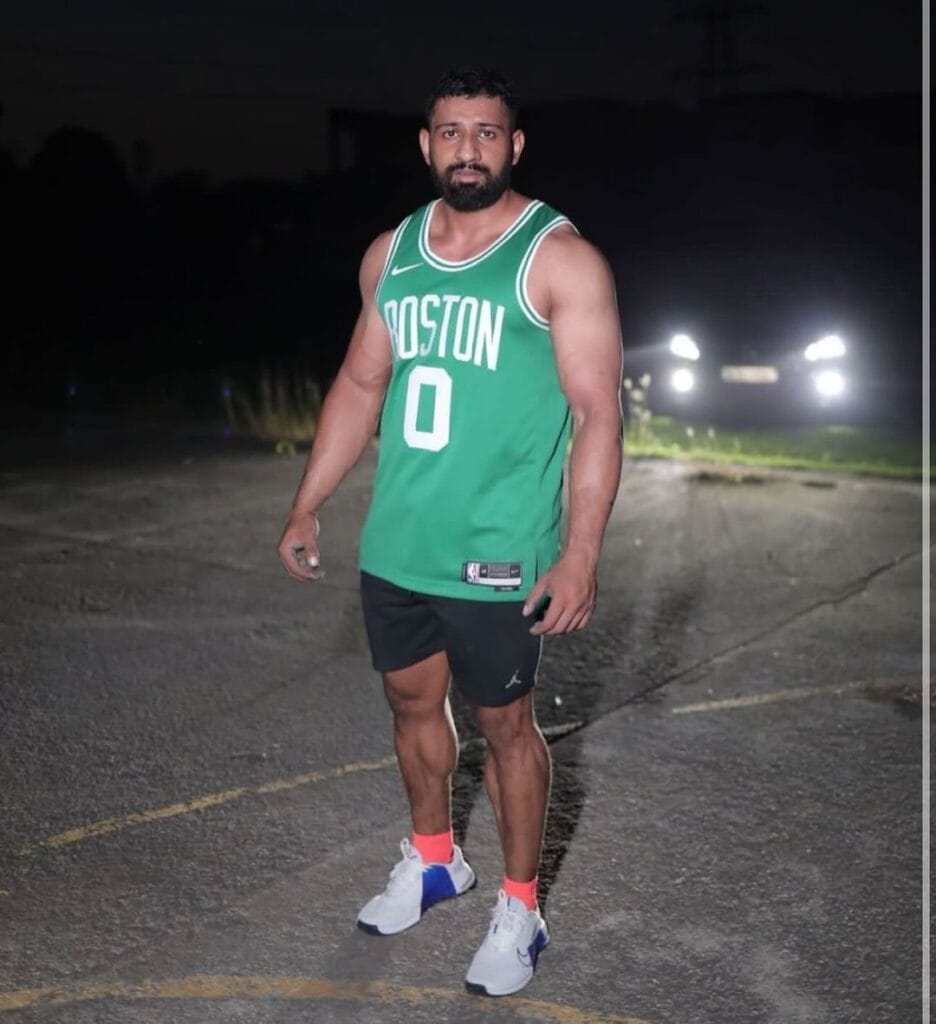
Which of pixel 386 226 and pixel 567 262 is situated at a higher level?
pixel 386 226

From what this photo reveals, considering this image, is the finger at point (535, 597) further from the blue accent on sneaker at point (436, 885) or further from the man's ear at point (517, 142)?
the man's ear at point (517, 142)

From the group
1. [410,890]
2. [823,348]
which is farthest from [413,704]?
[823,348]

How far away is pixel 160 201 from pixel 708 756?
27.7 meters

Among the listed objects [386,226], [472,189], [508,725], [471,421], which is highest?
[386,226]

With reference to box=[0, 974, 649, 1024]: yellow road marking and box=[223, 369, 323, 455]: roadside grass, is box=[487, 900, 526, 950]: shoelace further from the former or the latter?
box=[223, 369, 323, 455]: roadside grass

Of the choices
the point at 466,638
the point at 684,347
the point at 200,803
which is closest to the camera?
the point at 466,638

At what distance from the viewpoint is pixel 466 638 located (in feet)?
10.9

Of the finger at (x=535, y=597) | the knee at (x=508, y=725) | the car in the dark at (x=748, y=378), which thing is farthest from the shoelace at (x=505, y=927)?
the car in the dark at (x=748, y=378)

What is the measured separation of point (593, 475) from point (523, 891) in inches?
42.0

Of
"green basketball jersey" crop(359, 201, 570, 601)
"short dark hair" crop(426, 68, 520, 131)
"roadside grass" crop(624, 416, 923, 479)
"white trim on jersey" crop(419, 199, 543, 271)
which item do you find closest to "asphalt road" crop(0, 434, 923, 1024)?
"green basketball jersey" crop(359, 201, 570, 601)

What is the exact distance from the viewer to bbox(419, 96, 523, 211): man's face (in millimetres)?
3234

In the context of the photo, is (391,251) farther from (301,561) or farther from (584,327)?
(301,561)

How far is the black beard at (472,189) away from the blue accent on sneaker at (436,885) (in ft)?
5.66

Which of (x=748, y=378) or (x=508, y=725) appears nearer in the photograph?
(x=508, y=725)
